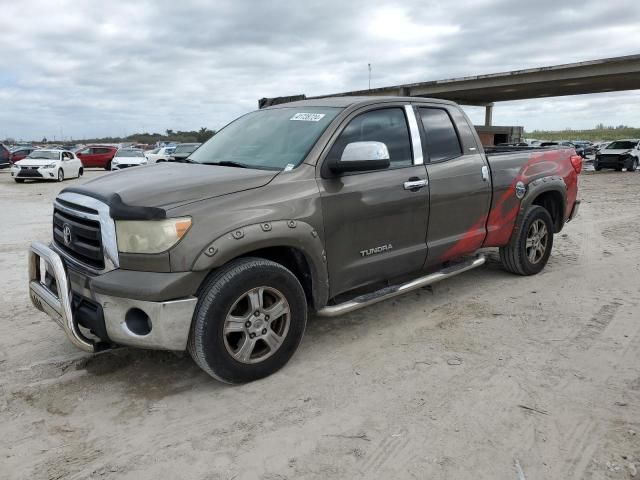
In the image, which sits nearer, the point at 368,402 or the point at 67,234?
the point at 368,402

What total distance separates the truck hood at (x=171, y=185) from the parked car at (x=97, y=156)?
103 ft

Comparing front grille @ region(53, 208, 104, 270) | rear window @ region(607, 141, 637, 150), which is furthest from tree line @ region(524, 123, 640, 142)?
front grille @ region(53, 208, 104, 270)

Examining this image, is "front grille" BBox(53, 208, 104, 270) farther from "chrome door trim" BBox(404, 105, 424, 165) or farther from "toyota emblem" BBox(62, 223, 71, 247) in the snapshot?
"chrome door trim" BBox(404, 105, 424, 165)

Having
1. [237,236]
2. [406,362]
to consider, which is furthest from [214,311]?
[406,362]

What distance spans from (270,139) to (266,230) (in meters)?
1.09

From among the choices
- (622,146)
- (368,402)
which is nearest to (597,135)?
(622,146)

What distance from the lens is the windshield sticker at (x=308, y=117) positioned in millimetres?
4015

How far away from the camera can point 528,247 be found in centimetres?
569

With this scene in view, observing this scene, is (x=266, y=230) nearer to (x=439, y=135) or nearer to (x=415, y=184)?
(x=415, y=184)

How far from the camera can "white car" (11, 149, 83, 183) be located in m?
21.9

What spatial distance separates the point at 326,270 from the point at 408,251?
2.92 feet

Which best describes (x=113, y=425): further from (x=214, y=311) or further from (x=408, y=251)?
(x=408, y=251)

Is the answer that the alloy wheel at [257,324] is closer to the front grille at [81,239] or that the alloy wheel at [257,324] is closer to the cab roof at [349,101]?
the front grille at [81,239]

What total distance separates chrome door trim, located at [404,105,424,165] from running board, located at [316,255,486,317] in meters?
1.00
